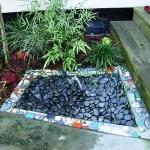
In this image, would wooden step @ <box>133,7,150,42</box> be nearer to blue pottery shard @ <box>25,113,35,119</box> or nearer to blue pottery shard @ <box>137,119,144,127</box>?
blue pottery shard @ <box>137,119,144,127</box>

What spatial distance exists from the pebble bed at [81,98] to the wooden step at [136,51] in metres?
0.21

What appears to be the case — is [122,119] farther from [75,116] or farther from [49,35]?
[49,35]

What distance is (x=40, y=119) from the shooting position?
2.23 metres

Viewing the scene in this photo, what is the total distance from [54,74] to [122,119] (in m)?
1.02

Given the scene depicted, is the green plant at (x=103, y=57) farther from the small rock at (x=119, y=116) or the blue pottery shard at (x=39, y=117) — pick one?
the blue pottery shard at (x=39, y=117)

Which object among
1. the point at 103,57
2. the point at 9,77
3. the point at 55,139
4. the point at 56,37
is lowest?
Answer: the point at 55,139

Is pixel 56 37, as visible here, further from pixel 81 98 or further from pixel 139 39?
pixel 139 39

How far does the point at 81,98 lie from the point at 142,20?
1.50m

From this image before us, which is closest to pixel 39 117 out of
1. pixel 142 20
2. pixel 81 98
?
pixel 81 98

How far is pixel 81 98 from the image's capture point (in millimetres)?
2484

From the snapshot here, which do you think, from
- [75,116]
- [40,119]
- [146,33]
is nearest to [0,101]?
[40,119]

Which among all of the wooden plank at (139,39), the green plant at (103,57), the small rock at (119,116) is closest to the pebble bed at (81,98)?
the small rock at (119,116)

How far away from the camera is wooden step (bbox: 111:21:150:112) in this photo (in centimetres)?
233

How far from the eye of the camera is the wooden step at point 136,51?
7.64 feet
